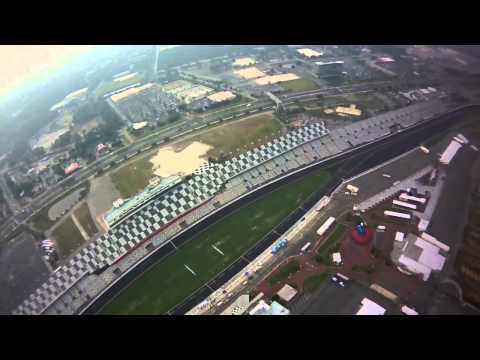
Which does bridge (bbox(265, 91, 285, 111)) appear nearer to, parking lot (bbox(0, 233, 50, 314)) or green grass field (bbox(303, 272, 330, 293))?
green grass field (bbox(303, 272, 330, 293))

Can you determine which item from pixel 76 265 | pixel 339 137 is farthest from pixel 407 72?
pixel 76 265

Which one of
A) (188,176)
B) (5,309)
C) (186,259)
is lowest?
(5,309)

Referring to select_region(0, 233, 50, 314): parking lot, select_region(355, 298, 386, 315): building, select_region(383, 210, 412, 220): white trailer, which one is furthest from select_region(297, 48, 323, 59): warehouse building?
select_region(0, 233, 50, 314): parking lot

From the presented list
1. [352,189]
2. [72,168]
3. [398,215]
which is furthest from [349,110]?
[72,168]

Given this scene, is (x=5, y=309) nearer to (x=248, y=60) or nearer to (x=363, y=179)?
(x=363, y=179)

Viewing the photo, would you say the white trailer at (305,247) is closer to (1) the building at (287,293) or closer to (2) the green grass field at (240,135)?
(1) the building at (287,293)
